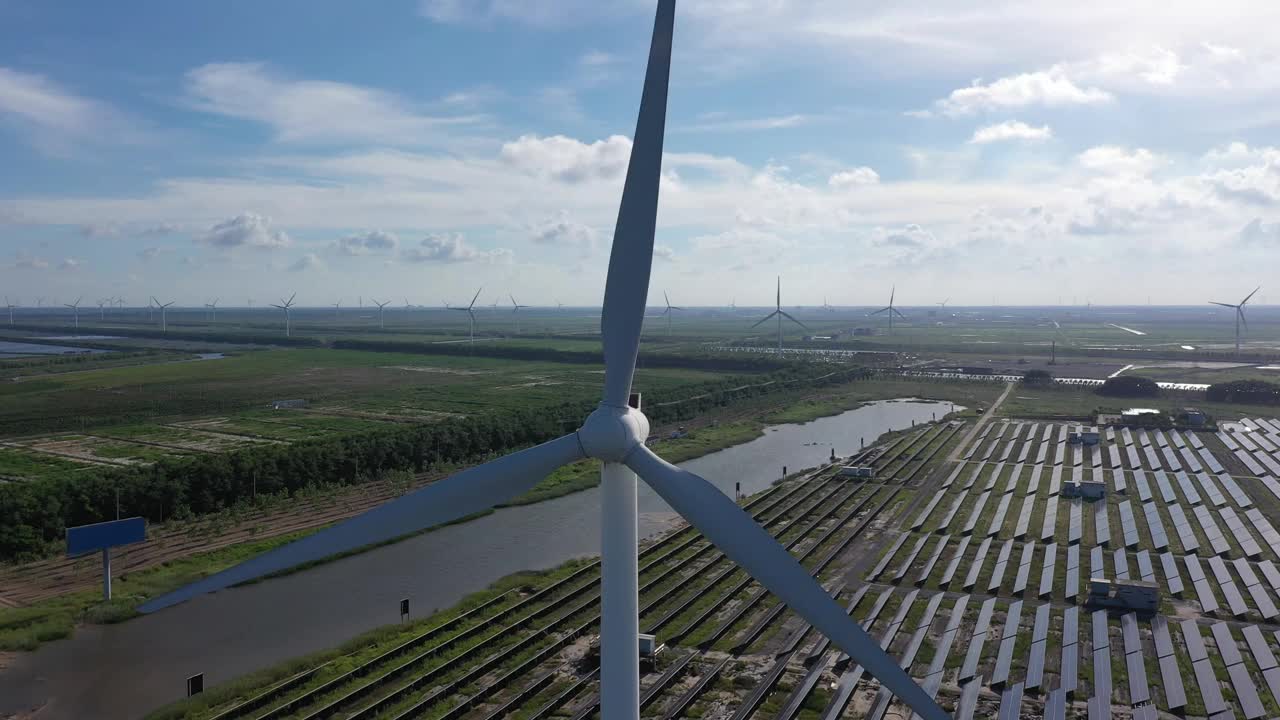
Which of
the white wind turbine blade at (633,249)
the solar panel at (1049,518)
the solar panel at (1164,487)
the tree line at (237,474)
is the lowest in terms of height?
the solar panel at (1049,518)

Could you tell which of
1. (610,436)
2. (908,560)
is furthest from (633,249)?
(908,560)

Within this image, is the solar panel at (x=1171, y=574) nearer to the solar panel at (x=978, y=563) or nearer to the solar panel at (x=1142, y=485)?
the solar panel at (x=978, y=563)

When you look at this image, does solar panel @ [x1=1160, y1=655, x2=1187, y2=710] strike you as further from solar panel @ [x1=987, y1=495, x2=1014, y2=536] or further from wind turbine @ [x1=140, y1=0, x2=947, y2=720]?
wind turbine @ [x1=140, y1=0, x2=947, y2=720]

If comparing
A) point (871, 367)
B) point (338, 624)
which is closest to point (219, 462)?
point (338, 624)

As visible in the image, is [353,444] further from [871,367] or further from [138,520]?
[871,367]

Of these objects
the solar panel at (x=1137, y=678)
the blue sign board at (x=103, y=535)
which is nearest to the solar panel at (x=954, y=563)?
the solar panel at (x=1137, y=678)

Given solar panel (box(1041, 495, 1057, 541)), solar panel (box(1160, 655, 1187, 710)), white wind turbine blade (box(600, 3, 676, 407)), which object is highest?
white wind turbine blade (box(600, 3, 676, 407))

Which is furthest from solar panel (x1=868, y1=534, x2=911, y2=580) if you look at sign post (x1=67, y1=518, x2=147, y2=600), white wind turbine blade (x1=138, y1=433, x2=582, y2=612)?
sign post (x1=67, y1=518, x2=147, y2=600)
